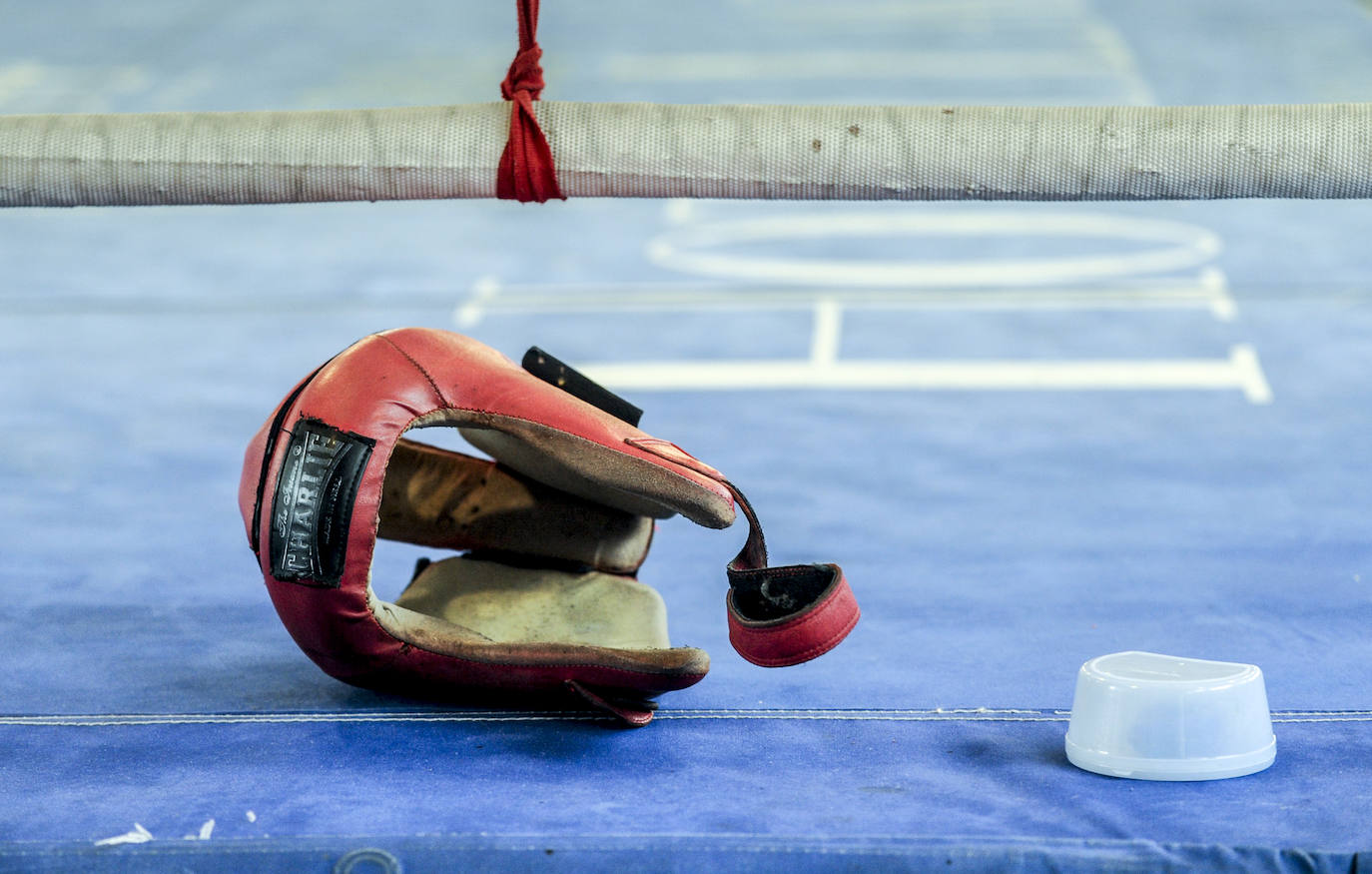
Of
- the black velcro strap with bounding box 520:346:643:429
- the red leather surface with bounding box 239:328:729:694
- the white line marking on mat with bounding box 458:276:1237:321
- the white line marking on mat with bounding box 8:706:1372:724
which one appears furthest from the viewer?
the white line marking on mat with bounding box 458:276:1237:321

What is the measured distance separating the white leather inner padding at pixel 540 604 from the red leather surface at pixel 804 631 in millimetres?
348

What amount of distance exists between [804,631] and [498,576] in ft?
2.24

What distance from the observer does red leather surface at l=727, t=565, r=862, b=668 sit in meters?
1.75

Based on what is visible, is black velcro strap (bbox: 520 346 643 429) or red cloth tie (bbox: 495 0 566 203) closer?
red cloth tie (bbox: 495 0 566 203)

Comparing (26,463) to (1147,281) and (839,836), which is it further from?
(1147,281)

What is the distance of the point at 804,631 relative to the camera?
1.75 meters

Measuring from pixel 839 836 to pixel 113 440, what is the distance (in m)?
2.51

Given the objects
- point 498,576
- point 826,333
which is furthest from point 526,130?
point 826,333

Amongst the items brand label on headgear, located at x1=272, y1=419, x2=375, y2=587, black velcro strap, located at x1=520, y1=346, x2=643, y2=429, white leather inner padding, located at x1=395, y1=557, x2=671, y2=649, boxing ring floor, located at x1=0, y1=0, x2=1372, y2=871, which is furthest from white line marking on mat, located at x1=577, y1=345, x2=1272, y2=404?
brand label on headgear, located at x1=272, y1=419, x2=375, y2=587

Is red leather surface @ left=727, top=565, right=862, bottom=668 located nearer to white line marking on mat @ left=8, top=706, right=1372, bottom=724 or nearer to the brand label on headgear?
white line marking on mat @ left=8, top=706, right=1372, bottom=724

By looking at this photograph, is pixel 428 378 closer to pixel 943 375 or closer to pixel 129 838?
pixel 129 838

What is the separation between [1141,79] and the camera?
7.37 m

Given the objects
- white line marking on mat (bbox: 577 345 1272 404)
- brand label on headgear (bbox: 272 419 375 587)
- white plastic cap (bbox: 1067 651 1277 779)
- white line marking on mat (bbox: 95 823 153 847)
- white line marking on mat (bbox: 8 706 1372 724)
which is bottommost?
white line marking on mat (bbox: 577 345 1272 404)

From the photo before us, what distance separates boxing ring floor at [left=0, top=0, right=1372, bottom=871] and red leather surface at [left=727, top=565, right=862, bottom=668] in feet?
0.50
